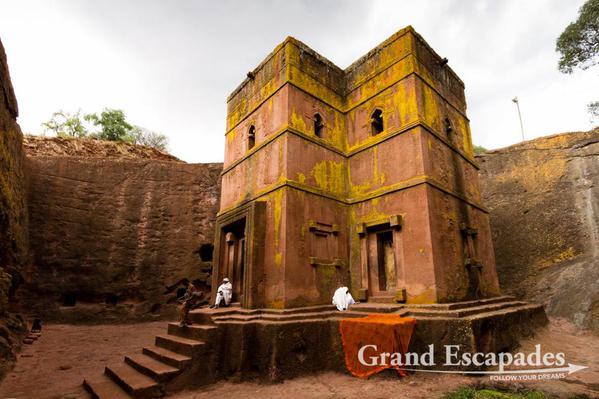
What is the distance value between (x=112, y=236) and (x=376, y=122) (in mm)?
10893

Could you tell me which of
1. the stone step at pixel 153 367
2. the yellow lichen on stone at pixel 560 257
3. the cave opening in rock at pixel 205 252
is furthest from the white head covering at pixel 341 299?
the yellow lichen on stone at pixel 560 257

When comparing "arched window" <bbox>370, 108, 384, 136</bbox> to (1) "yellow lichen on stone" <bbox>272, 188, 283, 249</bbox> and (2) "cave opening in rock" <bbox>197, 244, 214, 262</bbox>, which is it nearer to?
(1) "yellow lichen on stone" <bbox>272, 188, 283, 249</bbox>

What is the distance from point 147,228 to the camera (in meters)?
13.4

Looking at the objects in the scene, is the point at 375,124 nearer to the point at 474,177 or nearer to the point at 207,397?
the point at 474,177

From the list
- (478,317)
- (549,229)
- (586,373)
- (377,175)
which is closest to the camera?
(586,373)

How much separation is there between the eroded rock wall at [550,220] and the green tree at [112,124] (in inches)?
1014

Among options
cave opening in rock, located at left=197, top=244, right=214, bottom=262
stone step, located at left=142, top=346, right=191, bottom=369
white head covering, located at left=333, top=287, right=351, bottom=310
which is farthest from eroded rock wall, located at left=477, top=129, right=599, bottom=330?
Result: cave opening in rock, located at left=197, top=244, right=214, bottom=262

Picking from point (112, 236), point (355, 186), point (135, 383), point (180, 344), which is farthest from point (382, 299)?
point (112, 236)

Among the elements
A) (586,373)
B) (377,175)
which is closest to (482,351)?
(586,373)

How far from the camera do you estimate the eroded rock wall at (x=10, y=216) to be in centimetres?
790

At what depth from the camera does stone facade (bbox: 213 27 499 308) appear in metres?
7.49

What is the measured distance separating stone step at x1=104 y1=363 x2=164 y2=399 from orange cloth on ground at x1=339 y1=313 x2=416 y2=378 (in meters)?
3.44

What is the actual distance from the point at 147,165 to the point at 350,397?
12.7 m

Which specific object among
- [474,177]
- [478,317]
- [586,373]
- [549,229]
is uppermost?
[474,177]
